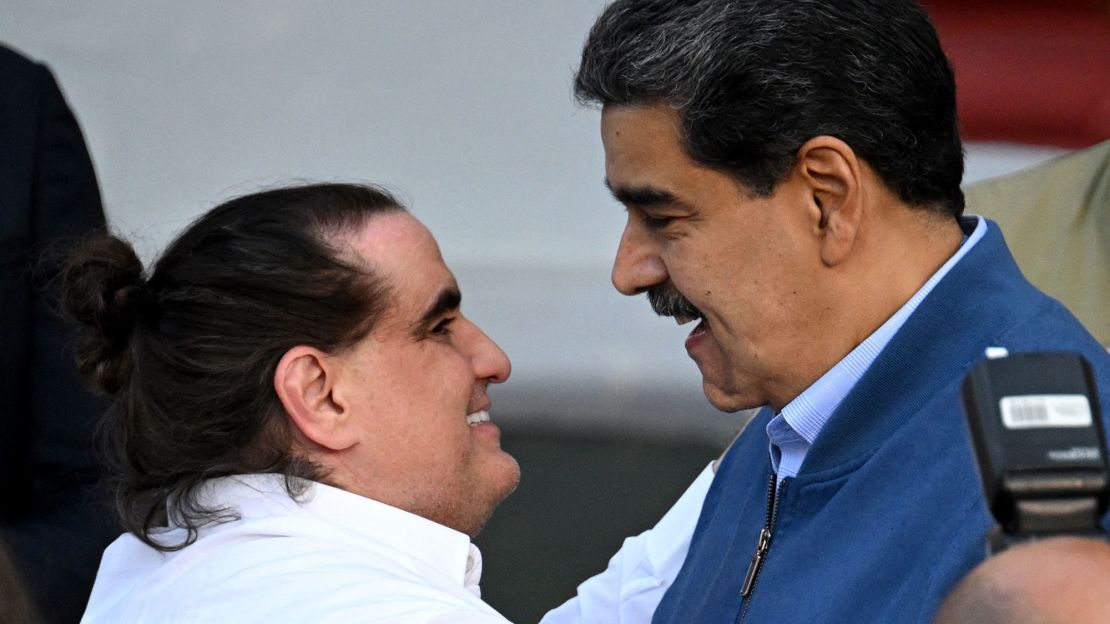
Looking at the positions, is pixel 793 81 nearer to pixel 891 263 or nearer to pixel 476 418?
pixel 891 263

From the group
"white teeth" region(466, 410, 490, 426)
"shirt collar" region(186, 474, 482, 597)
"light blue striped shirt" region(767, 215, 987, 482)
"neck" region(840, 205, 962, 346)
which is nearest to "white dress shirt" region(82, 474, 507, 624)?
"shirt collar" region(186, 474, 482, 597)

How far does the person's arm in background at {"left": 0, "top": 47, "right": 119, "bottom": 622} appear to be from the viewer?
2.18 meters

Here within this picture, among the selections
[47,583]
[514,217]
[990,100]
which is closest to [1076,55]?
[990,100]

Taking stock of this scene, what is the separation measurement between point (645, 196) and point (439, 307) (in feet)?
1.36

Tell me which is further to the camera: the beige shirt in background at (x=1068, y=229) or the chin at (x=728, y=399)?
the beige shirt in background at (x=1068, y=229)

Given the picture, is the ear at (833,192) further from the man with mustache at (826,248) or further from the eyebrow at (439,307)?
the eyebrow at (439,307)

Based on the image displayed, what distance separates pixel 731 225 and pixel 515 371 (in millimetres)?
1256

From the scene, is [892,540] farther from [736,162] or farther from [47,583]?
[47,583]

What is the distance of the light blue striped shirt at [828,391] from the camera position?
5.18 ft

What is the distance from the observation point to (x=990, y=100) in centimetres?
278

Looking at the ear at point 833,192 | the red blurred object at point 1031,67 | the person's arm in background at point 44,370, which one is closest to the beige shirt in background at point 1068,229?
the red blurred object at point 1031,67

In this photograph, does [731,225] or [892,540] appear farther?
[731,225]

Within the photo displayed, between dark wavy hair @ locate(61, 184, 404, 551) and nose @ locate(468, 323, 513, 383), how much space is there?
0.53 ft

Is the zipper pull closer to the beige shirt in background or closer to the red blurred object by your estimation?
the beige shirt in background
